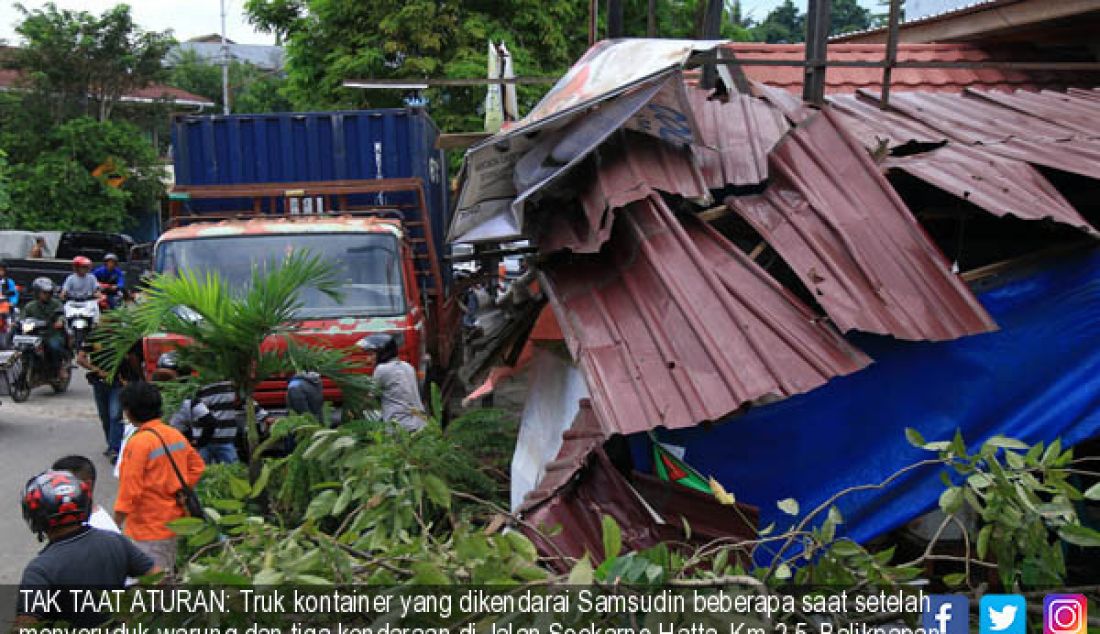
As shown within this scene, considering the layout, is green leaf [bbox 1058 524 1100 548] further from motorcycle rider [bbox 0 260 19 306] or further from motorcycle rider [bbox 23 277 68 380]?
motorcycle rider [bbox 0 260 19 306]

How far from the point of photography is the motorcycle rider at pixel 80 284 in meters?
11.8

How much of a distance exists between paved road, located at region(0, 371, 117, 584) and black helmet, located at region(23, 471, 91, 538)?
279 centimetres

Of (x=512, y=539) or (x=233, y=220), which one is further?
(x=233, y=220)

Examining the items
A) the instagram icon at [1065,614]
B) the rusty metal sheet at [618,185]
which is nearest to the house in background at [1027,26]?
the rusty metal sheet at [618,185]

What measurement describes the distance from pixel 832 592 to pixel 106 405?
7.42m

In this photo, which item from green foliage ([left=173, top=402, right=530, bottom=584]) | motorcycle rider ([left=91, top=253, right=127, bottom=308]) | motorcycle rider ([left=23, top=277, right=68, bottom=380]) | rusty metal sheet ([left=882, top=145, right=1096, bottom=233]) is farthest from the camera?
motorcycle rider ([left=91, top=253, right=127, bottom=308])

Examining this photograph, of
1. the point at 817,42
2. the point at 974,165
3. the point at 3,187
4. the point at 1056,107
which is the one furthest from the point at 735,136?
the point at 3,187

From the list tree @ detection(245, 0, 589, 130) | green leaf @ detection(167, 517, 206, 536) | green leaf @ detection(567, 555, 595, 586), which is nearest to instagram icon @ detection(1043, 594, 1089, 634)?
green leaf @ detection(567, 555, 595, 586)

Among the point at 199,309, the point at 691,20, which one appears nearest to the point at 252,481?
the point at 199,309

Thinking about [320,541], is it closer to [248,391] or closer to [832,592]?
[832,592]

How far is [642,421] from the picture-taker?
3.28m

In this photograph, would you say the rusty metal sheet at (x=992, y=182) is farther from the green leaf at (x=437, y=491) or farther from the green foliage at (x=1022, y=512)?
the green leaf at (x=437, y=491)

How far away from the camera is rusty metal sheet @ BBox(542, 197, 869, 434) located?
3.35 meters

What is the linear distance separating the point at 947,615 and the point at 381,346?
4.51 m
